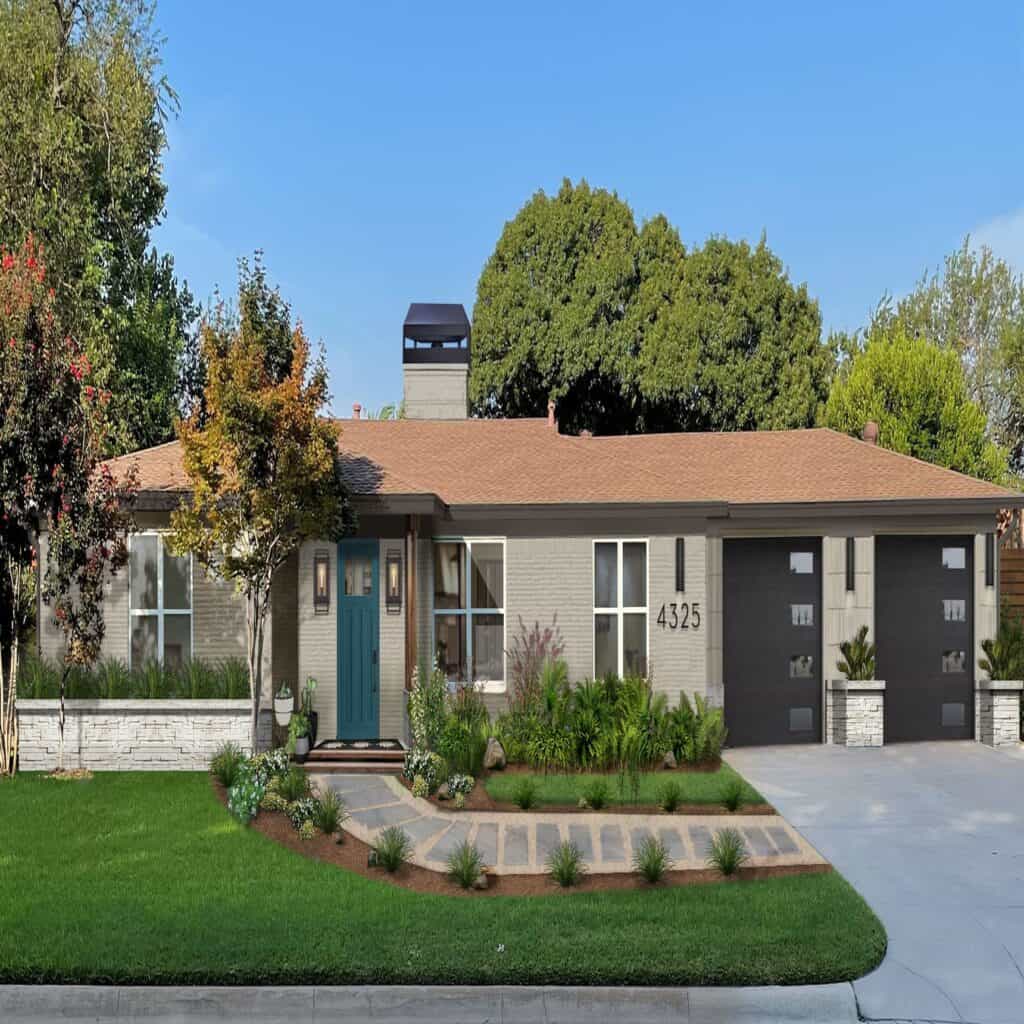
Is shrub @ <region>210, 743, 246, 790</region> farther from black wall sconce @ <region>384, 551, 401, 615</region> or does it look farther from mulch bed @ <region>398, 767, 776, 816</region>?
black wall sconce @ <region>384, 551, 401, 615</region>

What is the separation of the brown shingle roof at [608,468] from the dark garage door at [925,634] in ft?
3.78

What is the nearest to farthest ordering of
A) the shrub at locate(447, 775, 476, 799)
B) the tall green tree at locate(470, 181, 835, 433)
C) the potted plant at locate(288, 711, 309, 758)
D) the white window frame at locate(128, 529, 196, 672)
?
the shrub at locate(447, 775, 476, 799) → the potted plant at locate(288, 711, 309, 758) → the white window frame at locate(128, 529, 196, 672) → the tall green tree at locate(470, 181, 835, 433)

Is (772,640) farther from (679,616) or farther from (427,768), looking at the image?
(427,768)

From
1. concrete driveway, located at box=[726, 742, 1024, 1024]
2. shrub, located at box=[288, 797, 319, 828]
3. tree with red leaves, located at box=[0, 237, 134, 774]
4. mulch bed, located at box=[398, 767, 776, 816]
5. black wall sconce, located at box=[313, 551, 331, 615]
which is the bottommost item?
concrete driveway, located at box=[726, 742, 1024, 1024]

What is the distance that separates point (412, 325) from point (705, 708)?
11577mm

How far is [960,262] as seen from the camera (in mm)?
40000

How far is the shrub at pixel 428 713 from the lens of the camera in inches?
494

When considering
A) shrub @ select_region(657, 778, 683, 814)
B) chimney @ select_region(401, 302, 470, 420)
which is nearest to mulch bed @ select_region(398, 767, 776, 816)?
shrub @ select_region(657, 778, 683, 814)

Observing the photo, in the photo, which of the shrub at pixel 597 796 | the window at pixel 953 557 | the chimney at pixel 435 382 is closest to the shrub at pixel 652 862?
the shrub at pixel 597 796

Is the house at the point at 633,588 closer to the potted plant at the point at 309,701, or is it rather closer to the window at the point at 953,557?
the window at the point at 953,557

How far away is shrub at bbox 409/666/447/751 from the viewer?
12547 millimetres

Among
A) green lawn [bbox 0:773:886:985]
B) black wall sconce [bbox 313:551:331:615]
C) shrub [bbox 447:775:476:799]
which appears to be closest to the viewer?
green lawn [bbox 0:773:886:985]

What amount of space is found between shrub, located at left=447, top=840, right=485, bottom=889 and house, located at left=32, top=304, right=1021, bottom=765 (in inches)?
204

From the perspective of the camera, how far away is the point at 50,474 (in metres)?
12.4
